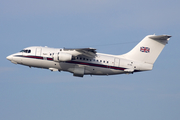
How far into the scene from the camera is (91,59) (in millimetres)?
29297

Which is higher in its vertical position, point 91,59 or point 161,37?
point 161,37

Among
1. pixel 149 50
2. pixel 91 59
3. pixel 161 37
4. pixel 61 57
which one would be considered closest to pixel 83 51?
pixel 91 59

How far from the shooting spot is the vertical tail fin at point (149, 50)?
30.3 meters

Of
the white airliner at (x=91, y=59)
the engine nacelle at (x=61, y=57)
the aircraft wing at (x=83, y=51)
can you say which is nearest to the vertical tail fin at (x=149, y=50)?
the white airliner at (x=91, y=59)

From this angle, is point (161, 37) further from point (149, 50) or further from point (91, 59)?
point (91, 59)

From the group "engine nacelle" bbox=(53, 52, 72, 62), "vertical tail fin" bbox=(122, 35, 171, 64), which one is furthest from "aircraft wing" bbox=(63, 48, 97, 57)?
"vertical tail fin" bbox=(122, 35, 171, 64)

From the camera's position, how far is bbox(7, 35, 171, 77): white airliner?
94.3 ft

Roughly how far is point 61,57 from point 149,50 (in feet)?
32.3

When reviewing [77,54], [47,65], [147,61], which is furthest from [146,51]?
[47,65]

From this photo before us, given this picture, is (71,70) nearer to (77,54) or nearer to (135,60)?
(77,54)

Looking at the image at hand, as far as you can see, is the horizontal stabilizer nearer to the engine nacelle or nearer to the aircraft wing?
the aircraft wing

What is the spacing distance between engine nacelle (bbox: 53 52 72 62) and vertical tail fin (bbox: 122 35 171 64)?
22.1ft

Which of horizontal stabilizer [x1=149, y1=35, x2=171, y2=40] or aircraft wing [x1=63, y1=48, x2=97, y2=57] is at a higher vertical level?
horizontal stabilizer [x1=149, y1=35, x2=171, y2=40]

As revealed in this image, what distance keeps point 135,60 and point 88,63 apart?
5.30 m
